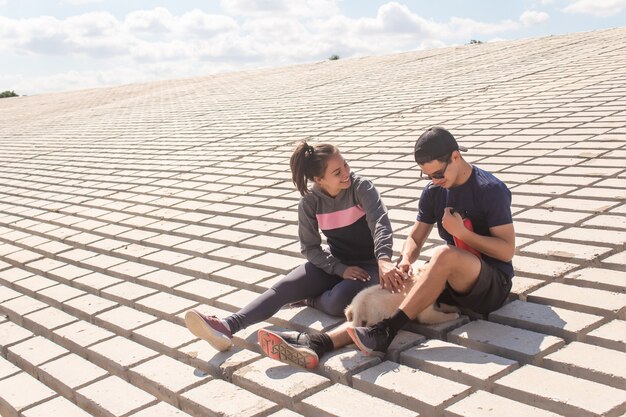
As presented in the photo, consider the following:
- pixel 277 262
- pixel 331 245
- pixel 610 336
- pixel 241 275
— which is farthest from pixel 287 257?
pixel 610 336

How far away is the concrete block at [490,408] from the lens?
6.96 feet

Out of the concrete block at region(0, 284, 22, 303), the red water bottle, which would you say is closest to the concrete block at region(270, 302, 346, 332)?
Answer: the red water bottle

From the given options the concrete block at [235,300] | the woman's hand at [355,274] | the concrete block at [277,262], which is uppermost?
the woman's hand at [355,274]

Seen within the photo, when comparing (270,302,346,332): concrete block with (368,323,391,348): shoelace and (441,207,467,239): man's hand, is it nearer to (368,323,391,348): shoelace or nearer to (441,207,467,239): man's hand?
(368,323,391,348): shoelace

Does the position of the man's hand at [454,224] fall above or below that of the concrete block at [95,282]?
above

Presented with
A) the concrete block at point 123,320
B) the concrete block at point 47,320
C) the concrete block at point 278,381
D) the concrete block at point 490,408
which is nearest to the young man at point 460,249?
the concrete block at point 278,381

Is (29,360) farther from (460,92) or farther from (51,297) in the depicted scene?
(460,92)

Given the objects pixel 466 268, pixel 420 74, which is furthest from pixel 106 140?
pixel 466 268

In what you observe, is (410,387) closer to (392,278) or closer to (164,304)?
(392,278)

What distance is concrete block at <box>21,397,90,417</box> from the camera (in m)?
2.66

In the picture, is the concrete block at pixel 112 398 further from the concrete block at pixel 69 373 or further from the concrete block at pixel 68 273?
the concrete block at pixel 68 273

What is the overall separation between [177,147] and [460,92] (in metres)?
3.15

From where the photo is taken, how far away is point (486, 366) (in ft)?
7.91

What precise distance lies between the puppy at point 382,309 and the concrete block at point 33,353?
4.22ft
